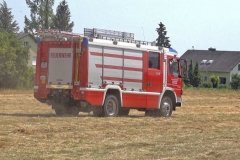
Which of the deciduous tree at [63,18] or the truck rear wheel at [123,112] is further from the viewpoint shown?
the deciduous tree at [63,18]

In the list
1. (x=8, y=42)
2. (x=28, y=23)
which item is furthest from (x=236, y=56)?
(x=8, y=42)

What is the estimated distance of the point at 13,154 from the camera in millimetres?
12352

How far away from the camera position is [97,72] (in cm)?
2112

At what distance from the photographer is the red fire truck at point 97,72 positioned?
20.9m

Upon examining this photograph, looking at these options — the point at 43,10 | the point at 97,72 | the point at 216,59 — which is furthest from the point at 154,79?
the point at 216,59

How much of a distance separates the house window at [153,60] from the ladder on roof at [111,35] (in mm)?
469

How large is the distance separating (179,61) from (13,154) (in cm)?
1375

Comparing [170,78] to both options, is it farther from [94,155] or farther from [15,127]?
[94,155]

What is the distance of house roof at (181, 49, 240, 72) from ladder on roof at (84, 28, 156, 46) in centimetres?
8427

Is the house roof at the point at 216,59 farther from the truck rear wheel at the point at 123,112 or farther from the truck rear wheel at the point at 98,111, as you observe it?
the truck rear wheel at the point at 98,111

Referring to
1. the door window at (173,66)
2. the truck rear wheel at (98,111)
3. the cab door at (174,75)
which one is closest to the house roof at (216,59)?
the cab door at (174,75)

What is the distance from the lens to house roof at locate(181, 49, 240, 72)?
107m

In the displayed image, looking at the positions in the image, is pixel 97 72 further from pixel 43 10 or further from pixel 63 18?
pixel 63 18

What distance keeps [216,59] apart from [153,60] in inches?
3501
